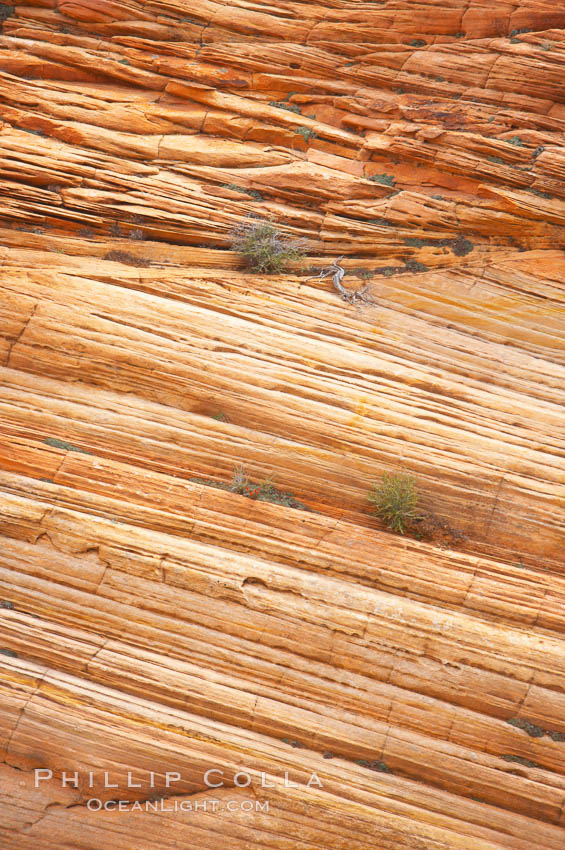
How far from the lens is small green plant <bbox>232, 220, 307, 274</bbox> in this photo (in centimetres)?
1314

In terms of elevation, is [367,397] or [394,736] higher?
[367,397]

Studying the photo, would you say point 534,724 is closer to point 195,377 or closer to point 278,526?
point 278,526

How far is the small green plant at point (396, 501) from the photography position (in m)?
10.5

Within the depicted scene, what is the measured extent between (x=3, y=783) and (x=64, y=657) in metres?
1.68

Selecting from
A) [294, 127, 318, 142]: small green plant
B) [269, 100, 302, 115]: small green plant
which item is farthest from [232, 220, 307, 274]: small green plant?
[269, 100, 302, 115]: small green plant

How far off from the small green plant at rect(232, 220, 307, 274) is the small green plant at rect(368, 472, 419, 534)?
5.36 metres

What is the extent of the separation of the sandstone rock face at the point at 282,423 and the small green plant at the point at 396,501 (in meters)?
0.32

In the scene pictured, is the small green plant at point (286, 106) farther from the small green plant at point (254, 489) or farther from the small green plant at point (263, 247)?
the small green plant at point (254, 489)

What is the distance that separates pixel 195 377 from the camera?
11.5 metres

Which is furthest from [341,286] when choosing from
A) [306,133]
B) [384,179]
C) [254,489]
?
[254,489]

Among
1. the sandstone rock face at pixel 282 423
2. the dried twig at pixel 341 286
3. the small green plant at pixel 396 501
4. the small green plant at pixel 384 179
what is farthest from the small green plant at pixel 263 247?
the small green plant at pixel 396 501

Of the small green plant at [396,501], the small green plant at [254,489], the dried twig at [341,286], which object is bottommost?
the small green plant at [254,489]

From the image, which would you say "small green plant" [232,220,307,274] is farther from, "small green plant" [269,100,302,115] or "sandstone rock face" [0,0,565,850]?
"small green plant" [269,100,302,115]

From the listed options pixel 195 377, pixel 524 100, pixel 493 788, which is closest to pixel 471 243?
pixel 524 100
